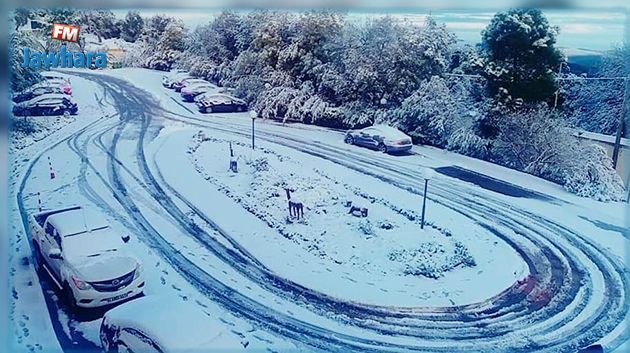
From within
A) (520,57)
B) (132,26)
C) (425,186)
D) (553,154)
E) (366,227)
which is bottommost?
(366,227)

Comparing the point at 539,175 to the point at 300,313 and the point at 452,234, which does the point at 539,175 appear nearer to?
the point at 452,234

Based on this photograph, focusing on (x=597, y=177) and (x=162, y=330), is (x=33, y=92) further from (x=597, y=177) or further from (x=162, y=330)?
(x=597, y=177)

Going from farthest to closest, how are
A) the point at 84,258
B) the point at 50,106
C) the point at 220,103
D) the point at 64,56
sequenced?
1. the point at 220,103
2. the point at 50,106
3. the point at 64,56
4. the point at 84,258

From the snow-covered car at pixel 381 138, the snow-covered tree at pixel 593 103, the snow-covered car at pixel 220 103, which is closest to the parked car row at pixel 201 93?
the snow-covered car at pixel 220 103

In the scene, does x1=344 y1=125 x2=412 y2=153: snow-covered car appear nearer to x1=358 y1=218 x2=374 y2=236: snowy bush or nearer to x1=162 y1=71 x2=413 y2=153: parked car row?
x1=162 y1=71 x2=413 y2=153: parked car row

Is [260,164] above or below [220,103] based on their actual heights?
below

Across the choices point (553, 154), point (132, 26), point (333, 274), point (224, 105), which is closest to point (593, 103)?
point (553, 154)

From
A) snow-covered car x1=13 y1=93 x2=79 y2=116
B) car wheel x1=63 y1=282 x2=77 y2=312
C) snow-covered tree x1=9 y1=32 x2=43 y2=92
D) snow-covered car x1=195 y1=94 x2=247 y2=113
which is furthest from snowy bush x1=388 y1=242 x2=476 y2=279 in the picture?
snow-covered tree x1=9 y1=32 x2=43 y2=92

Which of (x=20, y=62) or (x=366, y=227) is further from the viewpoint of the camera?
(x=366, y=227)
